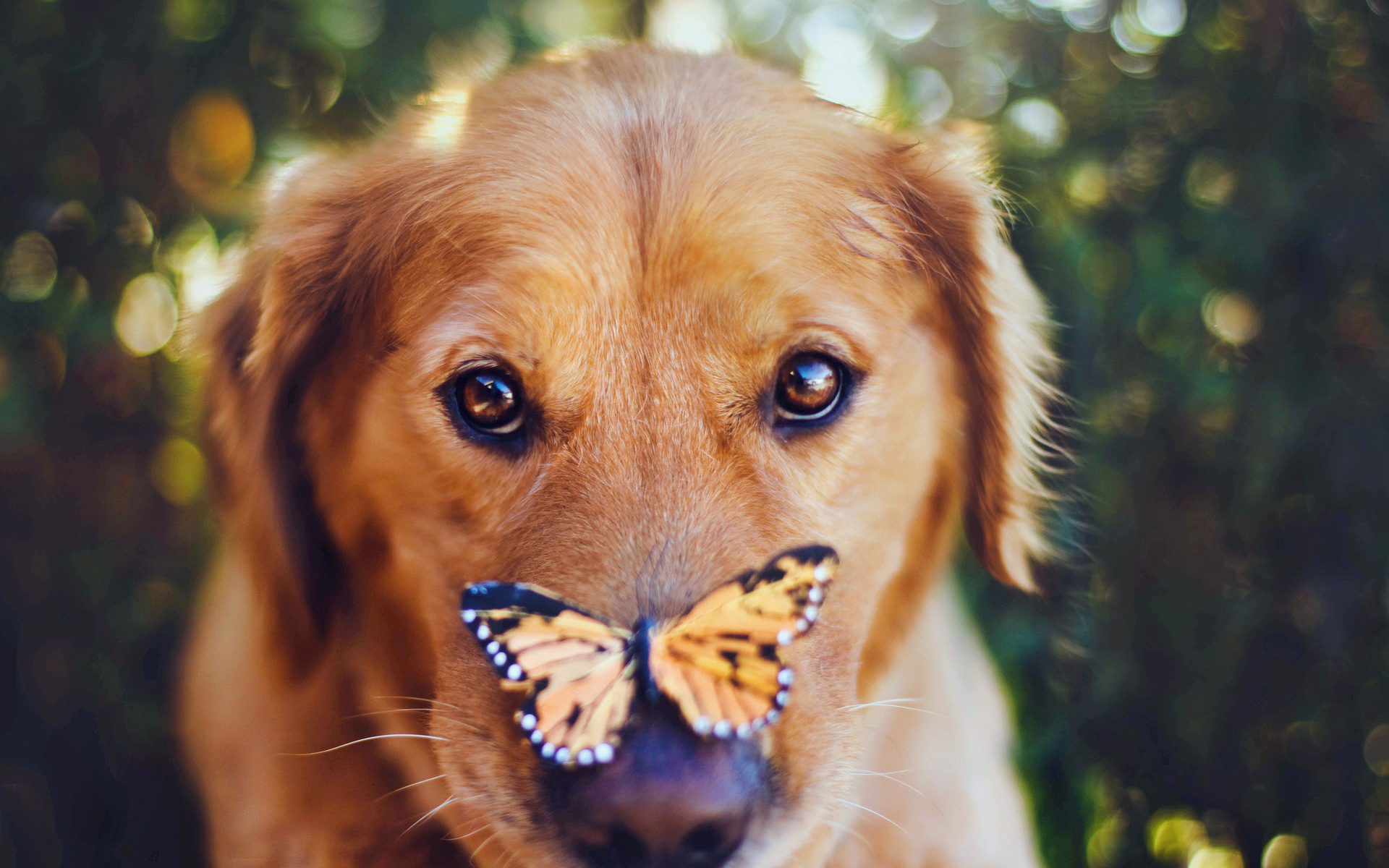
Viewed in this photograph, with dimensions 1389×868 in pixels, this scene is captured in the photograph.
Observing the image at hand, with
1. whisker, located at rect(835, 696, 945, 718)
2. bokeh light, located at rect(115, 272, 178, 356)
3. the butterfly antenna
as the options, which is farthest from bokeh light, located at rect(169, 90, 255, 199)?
whisker, located at rect(835, 696, 945, 718)

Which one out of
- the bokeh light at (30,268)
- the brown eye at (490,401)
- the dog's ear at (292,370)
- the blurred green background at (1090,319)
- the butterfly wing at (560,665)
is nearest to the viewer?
the butterfly wing at (560,665)

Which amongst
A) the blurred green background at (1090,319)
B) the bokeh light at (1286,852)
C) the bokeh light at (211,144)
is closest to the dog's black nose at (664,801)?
the blurred green background at (1090,319)

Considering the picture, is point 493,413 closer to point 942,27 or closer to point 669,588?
point 669,588

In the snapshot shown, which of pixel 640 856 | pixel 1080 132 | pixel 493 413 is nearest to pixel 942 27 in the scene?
pixel 1080 132

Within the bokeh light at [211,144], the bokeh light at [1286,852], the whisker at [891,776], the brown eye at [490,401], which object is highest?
the brown eye at [490,401]

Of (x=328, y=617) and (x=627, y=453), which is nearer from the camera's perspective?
(x=627, y=453)

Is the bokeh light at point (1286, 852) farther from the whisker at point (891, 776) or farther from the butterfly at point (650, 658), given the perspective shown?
the butterfly at point (650, 658)
